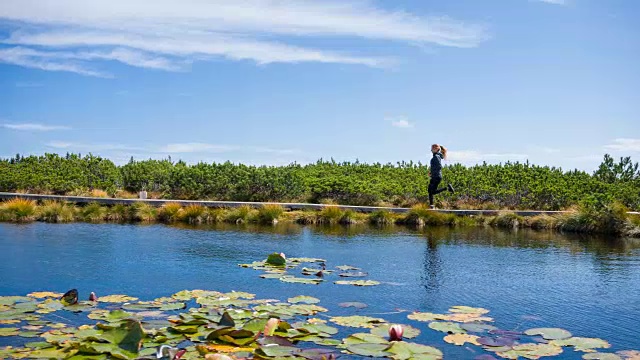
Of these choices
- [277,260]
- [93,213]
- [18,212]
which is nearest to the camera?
[277,260]

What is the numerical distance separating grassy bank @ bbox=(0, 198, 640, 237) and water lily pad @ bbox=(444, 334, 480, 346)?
46.9ft

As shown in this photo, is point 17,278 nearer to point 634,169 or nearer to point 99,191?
point 99,191

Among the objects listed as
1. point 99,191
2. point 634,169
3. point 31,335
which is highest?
point 634,169

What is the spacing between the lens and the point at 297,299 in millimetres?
9398

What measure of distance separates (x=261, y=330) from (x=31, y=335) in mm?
2641

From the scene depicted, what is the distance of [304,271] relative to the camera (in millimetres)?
11961

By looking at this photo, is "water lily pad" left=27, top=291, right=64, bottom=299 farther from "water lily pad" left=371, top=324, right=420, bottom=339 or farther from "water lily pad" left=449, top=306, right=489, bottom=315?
"water lily pad" left=449, top=306, right=489, bottom=315

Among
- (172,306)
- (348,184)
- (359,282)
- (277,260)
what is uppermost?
(348,184)

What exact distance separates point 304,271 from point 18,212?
42.0 ft

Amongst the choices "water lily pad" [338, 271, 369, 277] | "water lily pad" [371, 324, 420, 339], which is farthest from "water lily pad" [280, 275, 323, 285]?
"water lily pad" [371, 324, 420, 339]

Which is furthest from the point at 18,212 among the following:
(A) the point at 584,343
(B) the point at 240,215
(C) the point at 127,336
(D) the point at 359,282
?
(A) the point at 584,343

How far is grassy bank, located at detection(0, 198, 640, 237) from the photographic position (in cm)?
2067

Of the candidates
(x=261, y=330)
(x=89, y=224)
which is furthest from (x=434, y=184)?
(x=261, y=330)

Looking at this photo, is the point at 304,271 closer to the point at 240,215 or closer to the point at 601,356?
the point at 601,356
